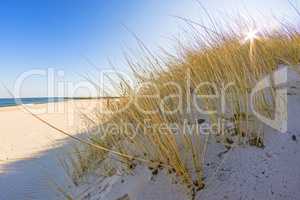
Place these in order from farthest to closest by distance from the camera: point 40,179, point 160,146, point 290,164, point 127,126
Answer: point 40,179 → point 127,126 → point 160,146 → point 290,164

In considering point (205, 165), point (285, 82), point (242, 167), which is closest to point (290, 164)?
point (242, 167)

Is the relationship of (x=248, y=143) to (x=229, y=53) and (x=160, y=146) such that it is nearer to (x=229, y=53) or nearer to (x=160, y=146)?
(x=160, y=146)

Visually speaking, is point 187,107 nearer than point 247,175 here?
No

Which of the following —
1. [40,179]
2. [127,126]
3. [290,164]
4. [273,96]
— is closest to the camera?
[290,164]

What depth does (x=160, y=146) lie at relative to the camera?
51.1 inches

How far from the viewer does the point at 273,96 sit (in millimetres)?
1547

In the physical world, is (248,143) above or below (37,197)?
above

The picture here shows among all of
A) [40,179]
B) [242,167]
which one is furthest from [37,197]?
[242,167]

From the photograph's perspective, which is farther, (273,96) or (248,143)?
(273,96)

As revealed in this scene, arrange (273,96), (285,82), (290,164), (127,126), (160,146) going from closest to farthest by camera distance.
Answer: (290,164) → (160,146) → (273,96) → (285,82) → (127,126)

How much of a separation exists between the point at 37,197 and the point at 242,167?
154cm

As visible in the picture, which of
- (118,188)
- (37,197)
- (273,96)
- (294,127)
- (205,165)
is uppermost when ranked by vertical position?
(273,96)

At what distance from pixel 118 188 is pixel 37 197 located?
0.84m

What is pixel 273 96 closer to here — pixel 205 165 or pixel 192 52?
pixel 205 165
